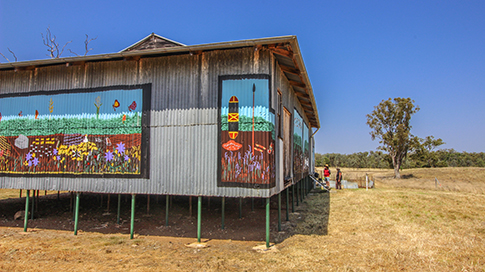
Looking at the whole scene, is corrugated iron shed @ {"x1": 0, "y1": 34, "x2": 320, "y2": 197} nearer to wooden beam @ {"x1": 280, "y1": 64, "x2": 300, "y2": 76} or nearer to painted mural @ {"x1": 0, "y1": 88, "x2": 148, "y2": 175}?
wooden beam @ {"x1": 280, "y1": 64, "x2": 300, "y2": 76}

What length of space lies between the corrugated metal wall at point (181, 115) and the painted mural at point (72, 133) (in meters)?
0.42

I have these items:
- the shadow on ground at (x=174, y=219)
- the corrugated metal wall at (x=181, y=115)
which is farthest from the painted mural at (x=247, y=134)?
the shadow on ground at (x=174, y=219)

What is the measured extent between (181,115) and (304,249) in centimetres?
531

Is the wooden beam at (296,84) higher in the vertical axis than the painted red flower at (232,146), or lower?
higher

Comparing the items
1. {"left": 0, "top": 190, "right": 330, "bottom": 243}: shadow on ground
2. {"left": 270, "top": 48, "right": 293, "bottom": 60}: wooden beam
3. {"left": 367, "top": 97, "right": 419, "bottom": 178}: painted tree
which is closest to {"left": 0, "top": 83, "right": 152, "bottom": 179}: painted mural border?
{"left": 0, "top": 190, "right": 330, "bottom": 243}: shadow on ground

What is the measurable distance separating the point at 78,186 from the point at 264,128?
667 centimetres

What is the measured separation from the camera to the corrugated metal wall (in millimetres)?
8977

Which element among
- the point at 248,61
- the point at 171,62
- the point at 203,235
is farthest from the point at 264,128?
the point at 203,235

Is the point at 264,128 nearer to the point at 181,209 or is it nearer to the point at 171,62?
the point at 171,62

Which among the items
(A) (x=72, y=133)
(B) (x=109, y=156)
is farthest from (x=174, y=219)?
(A) (x=72, y=133)

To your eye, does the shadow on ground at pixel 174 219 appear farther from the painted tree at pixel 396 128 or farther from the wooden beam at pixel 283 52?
the painted tree at pixel 396 128

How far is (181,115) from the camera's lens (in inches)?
369

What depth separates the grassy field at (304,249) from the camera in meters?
6.87

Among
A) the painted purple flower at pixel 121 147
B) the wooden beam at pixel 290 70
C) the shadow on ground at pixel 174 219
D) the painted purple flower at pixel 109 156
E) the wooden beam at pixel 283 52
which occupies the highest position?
the wooden beam at pixel 290 70
